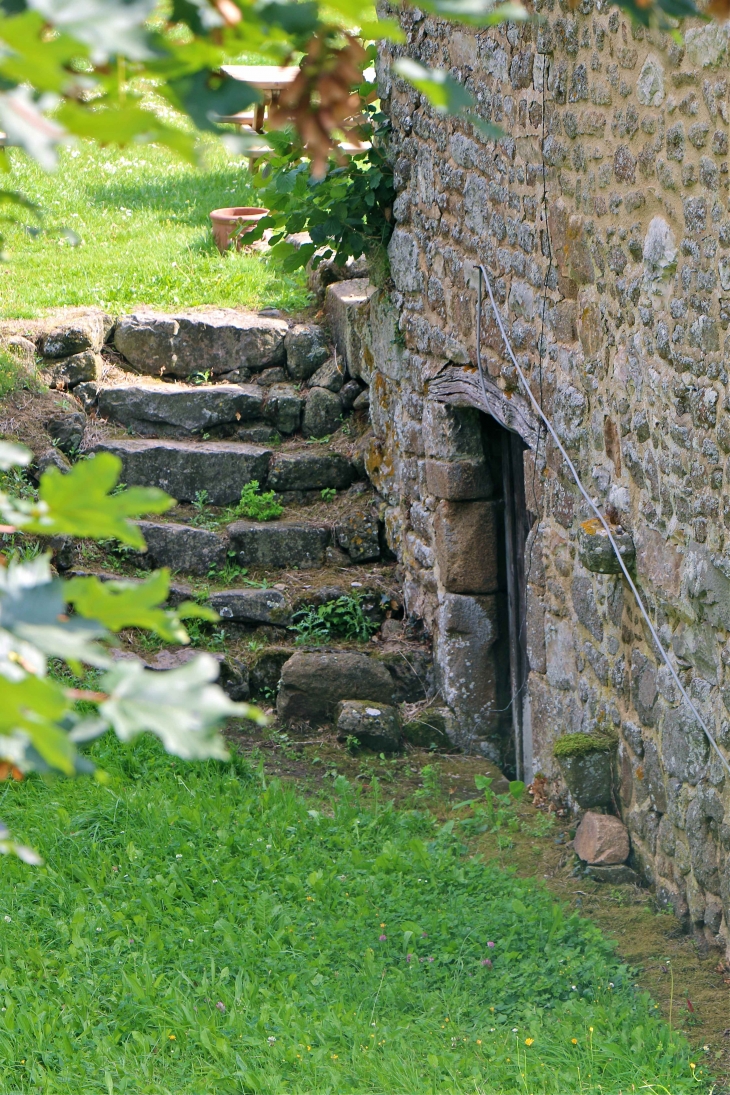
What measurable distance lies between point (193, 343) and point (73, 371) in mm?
861

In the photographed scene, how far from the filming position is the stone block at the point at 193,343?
800cm

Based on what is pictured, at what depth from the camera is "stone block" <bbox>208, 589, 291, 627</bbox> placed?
655cm

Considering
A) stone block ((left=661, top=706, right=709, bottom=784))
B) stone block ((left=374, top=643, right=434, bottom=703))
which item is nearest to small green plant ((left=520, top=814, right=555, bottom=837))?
stone block ((left=661, top=706, right=709, bottom=784))

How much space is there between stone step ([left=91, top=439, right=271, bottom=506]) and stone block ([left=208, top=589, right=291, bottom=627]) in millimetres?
1045

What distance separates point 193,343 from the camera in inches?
316

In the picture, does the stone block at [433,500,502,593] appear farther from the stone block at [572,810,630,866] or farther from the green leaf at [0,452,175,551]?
the green leaf at [0,452,175,551]

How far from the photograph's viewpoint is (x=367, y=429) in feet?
25.1

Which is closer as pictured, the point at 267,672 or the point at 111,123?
the point at 111,123

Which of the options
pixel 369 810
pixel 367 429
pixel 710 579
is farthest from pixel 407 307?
pixel 710 579

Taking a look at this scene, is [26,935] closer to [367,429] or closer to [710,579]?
[710,579]

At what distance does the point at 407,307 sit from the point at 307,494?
1.63 metres

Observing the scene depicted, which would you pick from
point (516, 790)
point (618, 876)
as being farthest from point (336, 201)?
point (618, 876)

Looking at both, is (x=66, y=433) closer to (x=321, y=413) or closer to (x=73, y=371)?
(x=73, y=371)

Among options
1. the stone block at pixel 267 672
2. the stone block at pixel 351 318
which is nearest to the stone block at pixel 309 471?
the stone block at pixel 351 318
